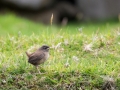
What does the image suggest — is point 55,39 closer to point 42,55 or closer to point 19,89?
point 42,55

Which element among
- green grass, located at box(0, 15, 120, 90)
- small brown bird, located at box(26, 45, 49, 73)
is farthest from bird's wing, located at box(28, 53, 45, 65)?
green grass, located at box(0, 15, 120, 90)

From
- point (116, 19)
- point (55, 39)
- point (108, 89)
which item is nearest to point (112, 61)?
point (108, 89)

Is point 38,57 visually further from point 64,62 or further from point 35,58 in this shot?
point 64,62

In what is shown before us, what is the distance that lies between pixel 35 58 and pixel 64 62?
53 centimetres

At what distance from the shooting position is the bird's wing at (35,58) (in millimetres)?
7141

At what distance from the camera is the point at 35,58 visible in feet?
23.5

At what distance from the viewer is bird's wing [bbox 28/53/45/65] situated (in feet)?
23.4

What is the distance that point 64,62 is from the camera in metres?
7.43

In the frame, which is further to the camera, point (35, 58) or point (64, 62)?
point (64, 62)

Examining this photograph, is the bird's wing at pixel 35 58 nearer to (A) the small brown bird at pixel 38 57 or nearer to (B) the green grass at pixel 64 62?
(A) the small brown bird at pixel 38 57

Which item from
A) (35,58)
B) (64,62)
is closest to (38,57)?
(35,58)

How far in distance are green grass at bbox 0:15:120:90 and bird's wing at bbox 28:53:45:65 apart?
112 millimetres

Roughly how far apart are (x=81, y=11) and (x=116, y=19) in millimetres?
1414

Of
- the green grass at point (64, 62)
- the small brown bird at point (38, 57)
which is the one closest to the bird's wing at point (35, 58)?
the small brown bird at point (38, 57)
